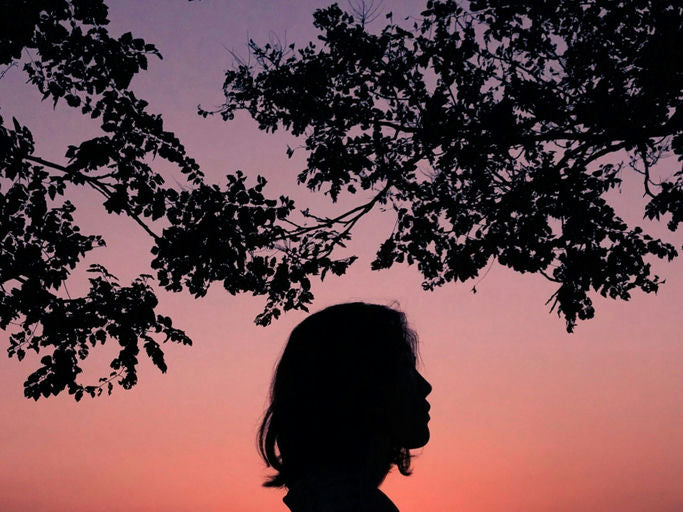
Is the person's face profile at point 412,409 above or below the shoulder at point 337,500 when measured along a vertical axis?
above

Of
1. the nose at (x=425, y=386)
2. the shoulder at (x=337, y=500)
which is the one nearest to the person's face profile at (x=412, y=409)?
the nose at (x=425, y=386)

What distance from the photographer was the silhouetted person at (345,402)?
98.3 inches

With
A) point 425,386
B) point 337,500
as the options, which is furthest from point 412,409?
point 337,500

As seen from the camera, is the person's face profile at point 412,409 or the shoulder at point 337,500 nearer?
the shoulder at point 337,500

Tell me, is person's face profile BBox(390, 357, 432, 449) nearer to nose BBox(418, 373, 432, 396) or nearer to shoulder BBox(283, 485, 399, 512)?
nose BBox(418, 373, 432, 396)

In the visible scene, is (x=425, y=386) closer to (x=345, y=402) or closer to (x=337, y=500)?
(x=345, y=402)

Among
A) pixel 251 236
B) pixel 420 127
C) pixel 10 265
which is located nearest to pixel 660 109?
pixel 420 127

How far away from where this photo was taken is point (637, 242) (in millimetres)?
10453

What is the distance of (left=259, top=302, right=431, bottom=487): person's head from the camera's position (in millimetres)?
2512

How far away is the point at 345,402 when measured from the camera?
2568 mm

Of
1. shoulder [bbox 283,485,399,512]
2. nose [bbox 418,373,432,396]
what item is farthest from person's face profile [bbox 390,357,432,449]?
shoulder [bbox 283,485,399,512]

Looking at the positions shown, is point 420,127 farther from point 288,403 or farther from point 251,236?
point 288,403

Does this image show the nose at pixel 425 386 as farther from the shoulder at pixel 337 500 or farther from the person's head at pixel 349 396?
the shoulder at pixel 337 500

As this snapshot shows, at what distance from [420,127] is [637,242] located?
12.2 ft
